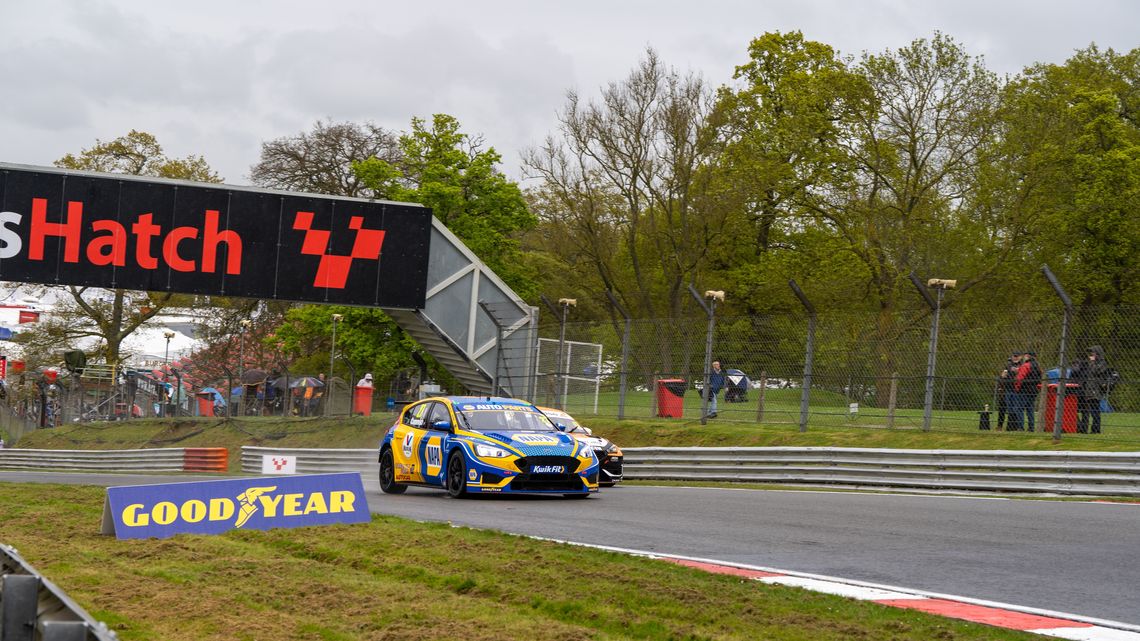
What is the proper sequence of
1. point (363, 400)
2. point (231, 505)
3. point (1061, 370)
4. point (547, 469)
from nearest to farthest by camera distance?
point (231, 505), point (547, 469), point (1061, 370), point (363, 400)

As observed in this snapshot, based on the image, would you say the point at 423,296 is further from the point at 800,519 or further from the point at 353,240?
the point at 800,519

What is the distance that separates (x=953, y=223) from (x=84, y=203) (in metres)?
27.6

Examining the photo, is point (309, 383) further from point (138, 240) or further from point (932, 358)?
point (932, 358)

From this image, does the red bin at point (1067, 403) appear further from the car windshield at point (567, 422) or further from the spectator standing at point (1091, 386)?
the car windshield at point (567, 422)

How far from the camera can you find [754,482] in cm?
2070

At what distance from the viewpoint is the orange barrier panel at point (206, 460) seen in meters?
31.8

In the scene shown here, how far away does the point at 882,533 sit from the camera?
1190cm

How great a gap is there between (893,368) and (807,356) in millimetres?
1629

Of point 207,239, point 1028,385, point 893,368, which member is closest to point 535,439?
point 893,368

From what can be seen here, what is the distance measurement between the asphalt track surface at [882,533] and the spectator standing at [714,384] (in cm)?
544

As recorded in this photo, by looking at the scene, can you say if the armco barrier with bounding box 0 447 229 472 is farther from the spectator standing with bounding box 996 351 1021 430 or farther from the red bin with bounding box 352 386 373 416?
the spectator standing with bounding box 996 351 1021 430

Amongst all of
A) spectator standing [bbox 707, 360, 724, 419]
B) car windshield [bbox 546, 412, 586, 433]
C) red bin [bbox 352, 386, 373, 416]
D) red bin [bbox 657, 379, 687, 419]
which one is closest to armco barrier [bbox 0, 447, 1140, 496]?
red bin [bbox 657, 379, 687, 419]

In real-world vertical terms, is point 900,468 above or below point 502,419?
below

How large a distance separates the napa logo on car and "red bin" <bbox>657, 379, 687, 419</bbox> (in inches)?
284
